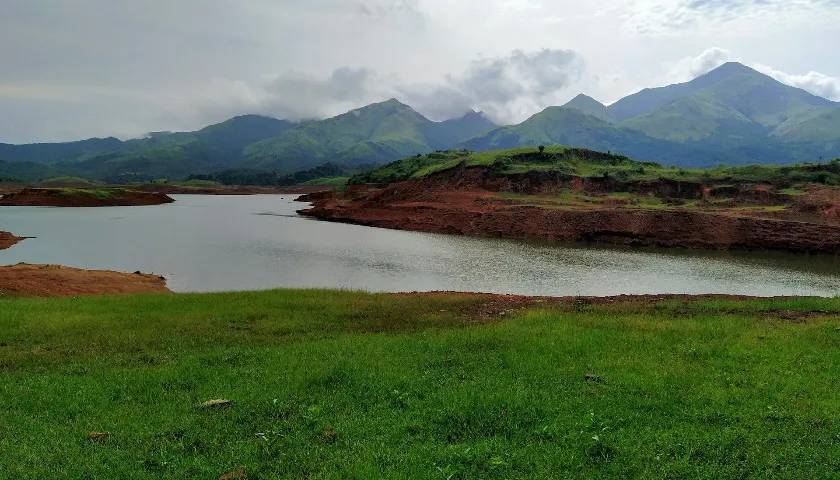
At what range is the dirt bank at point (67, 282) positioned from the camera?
33.4 m

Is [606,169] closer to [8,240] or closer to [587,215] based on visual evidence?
[587,215]

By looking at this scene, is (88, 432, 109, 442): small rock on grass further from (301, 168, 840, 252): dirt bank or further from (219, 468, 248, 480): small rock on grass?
(301, 168, 840, 252): dirt bank

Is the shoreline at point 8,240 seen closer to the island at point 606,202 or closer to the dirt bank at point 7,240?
the dirt bank at point 7,240

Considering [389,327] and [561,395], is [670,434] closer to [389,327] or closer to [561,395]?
[561,395]

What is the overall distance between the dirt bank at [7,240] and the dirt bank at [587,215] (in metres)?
55.7

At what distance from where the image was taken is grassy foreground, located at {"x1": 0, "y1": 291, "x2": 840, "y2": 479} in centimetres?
1000

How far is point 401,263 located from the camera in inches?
2085

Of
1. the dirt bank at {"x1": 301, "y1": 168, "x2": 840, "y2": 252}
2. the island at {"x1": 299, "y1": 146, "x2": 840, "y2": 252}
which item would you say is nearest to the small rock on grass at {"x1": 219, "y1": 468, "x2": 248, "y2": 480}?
the island at {"x1": 299, "y1": 146, "x2": 840, "y2": 252}

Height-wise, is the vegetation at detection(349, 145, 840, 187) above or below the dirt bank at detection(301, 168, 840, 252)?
above

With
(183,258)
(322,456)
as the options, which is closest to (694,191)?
(183,258)

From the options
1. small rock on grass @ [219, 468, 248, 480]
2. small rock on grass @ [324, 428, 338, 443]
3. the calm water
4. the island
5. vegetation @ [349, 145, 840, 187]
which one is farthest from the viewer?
vegetation @ [349, 145, 840, 187]

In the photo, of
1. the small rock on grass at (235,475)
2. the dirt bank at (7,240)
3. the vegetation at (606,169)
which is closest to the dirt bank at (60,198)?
the vegetation at (606,169)

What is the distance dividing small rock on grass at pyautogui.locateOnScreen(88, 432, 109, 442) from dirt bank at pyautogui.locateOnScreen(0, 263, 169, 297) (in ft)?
87.5

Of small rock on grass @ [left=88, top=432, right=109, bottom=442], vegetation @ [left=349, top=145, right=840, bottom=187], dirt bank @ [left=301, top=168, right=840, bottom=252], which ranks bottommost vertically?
small rock on grass @ [left=88, top=432, right=109, bottom=442]
